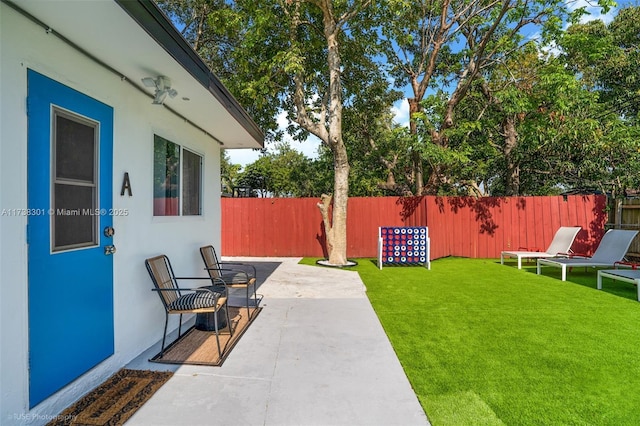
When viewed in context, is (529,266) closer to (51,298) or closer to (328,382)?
(328,382)

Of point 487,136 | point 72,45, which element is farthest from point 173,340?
point 487,136

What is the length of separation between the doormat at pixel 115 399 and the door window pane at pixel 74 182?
1110 millimetres

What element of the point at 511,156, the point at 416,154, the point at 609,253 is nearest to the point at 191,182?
the point at 609,253

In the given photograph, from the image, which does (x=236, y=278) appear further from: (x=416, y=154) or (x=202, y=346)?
(x=416, y=154)

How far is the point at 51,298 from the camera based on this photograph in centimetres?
229

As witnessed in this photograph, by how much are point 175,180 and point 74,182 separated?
1.70m

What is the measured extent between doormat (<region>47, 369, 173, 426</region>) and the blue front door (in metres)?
0.19

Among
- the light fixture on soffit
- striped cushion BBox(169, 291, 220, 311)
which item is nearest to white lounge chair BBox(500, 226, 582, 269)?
striped cushion BBox(169, 291, 220, 311)

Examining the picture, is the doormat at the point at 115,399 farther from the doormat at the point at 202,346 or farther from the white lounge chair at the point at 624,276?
the white lounge chair at the point at 624,276

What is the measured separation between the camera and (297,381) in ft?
9.19

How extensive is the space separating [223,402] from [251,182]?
63.8 ft

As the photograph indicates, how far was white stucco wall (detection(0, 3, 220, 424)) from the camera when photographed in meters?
1.96

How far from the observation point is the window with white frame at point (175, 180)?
3827 millimetres

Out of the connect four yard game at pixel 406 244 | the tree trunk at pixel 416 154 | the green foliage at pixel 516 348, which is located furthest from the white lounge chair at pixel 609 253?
the tree trunk at pixel 416 154
